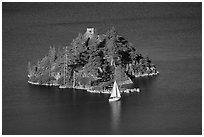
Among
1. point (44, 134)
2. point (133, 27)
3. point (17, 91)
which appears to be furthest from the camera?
point (133, 27)

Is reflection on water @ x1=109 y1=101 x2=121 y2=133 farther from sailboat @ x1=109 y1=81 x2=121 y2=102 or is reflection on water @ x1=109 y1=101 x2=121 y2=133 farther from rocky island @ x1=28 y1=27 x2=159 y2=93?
rocky island @ x1=28 y1=27 x2=159 y2=93

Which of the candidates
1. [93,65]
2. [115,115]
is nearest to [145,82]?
[93,65]

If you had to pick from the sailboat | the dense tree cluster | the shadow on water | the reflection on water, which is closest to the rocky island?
the dense tree cluster

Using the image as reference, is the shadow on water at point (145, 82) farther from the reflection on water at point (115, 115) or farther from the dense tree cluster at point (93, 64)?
the reflection on water at point (115, 115)

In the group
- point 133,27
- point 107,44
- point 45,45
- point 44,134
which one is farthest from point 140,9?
point 44,134

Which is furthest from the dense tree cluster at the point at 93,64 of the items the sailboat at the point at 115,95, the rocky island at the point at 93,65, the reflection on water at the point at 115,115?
the reflection on water at the point at 115,115

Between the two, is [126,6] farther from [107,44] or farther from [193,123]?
[193,123]
